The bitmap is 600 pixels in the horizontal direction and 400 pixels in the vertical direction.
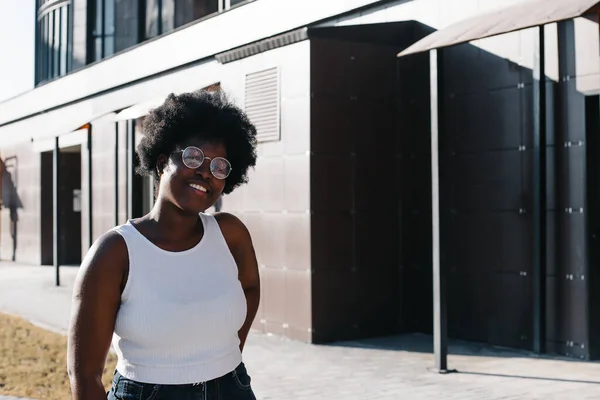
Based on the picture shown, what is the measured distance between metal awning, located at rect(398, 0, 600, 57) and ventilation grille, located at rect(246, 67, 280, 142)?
2.93 metres

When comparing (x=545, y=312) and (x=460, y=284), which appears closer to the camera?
(x=545, y=312)

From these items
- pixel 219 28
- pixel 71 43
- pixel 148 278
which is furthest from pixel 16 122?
pixel 148 278

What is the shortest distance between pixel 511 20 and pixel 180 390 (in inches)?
232

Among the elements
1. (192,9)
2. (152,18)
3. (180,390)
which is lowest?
(180,390)

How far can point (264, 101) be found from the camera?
441 inches

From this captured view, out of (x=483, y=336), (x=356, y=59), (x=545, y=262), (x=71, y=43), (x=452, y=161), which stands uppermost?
(x=71, y=43)

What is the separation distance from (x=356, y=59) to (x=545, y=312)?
145 inches

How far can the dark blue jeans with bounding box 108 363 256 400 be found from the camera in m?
2.62

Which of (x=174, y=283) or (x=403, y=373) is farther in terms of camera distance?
(x=403, y=373)

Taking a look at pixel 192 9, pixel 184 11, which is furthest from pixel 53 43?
pixel 192 9

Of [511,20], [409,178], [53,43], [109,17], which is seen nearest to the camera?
[511,20]

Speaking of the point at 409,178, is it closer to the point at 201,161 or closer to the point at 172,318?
the point at 201,161

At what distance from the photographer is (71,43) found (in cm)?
3045

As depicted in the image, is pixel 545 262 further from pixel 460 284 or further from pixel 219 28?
pixel 219 28
